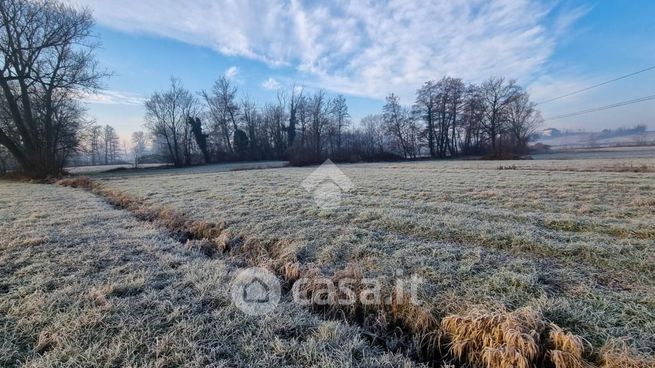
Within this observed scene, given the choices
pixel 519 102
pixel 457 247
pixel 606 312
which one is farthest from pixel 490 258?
pixel 519 102

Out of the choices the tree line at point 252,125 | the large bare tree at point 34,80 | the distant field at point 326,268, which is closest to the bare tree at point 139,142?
the tree line at point 252,125

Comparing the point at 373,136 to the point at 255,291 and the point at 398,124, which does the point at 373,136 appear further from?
the point at 255,291

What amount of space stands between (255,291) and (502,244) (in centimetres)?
379

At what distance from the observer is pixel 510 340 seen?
2186 mm

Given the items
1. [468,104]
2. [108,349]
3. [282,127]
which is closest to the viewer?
[108,349]

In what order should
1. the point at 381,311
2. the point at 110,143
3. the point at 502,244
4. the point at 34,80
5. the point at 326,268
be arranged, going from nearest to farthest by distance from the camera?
1. the point at 381,311
2. the point at 326,268
3. the point at 502,244
4. the point at 34,80
5. the point at 110,143

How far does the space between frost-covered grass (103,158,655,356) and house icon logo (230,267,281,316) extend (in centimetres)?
68

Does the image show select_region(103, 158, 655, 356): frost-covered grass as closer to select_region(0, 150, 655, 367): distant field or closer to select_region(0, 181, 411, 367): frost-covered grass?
select_region(0, 150, 655, 367): distant field

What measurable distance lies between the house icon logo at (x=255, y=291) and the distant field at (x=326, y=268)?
139 mm

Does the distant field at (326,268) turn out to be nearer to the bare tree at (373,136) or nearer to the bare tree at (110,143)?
the bare tree at (373,136)

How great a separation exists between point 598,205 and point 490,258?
4.97m

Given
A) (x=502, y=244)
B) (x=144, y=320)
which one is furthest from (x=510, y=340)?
(x=144, y=320)

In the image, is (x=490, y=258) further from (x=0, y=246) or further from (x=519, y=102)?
(x=519, y=102)

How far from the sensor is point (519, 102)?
141 ft
